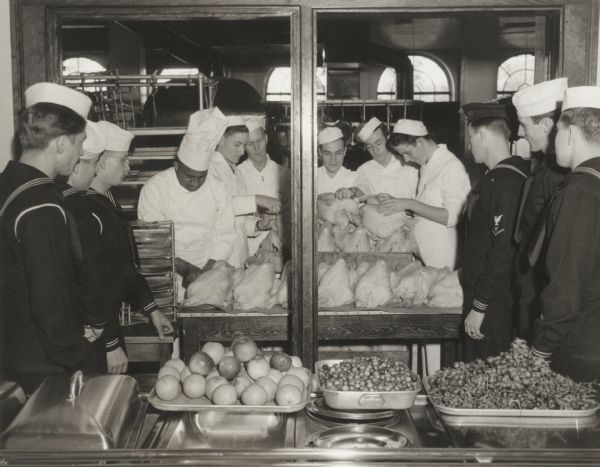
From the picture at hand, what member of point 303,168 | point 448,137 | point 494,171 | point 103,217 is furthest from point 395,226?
point 448,137

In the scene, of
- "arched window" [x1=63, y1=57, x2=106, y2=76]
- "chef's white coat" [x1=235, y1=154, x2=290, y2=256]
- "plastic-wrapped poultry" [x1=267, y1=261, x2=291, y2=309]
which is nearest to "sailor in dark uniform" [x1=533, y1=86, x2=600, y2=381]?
"plastic-wrapped poultry" [x1=267, y1=261, x2=291, y2=309]

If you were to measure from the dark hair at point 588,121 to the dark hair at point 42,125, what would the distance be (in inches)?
76.0

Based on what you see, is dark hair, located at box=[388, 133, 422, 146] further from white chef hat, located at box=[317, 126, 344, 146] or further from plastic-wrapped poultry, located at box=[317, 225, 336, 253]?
plastic-wrapped poultry, located at box=[317, 225, 336, 253]

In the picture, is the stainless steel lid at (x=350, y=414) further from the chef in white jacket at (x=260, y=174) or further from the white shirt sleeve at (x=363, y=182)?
the white shirt sleeve at (x=363, y=182)

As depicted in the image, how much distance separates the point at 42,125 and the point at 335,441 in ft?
5.14

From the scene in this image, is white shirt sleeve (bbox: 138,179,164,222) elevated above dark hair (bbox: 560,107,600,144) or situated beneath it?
situated beneath

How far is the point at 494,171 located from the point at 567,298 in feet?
4.55

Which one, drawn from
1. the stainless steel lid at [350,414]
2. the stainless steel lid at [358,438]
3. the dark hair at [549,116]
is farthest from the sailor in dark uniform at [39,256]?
the dark hair at [549,116]

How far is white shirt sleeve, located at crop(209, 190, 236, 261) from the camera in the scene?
16.0ft

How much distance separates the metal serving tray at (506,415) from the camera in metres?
1.94

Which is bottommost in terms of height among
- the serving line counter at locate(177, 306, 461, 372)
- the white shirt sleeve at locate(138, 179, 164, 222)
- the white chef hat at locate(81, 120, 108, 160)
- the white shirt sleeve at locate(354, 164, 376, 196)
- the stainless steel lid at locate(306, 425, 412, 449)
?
the serving line counter at locate(177, 306, 461, 372)

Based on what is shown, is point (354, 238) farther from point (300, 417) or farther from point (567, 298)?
point (300, 417)

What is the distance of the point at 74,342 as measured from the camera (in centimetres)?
244

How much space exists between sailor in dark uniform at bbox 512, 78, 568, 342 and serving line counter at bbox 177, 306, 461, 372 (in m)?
0.68
